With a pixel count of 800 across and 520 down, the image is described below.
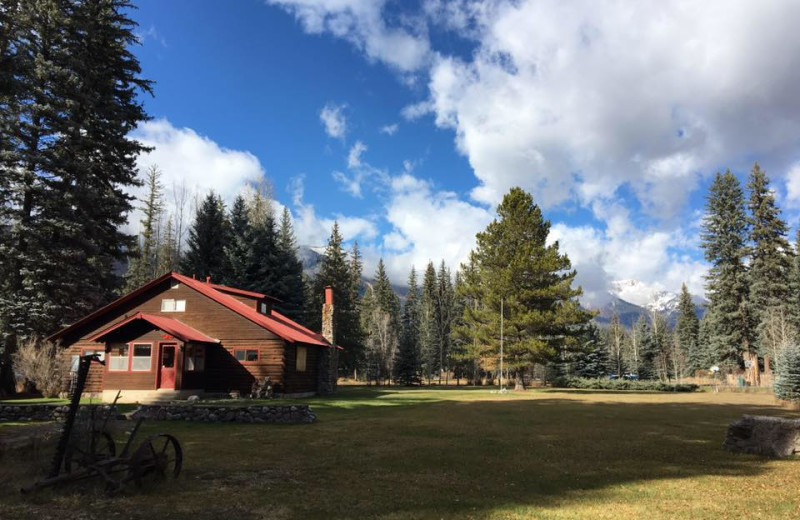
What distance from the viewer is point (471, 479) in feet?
30.8

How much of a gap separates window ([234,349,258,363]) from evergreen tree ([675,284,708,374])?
74329 mm

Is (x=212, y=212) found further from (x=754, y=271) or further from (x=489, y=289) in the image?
(x=754, y=271)

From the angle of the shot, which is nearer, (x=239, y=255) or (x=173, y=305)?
(x=173, y=305)

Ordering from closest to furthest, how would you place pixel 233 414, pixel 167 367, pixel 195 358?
pixel 233 414 → pixel 167 367 → pixel 195 358

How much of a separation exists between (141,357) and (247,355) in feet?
17.7

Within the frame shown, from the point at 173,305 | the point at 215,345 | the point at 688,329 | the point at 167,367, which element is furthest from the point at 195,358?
the point at 688,329

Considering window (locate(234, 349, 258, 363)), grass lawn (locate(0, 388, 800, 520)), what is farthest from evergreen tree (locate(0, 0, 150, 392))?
grass lawn (locate(0, 388, 800, 520))

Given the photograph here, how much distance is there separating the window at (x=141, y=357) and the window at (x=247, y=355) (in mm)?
4431

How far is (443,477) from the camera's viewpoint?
9516 millimetres

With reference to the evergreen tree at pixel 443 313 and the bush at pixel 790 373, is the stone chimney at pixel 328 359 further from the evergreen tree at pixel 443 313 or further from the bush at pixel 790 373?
the evergreen tree at pixel 443 313

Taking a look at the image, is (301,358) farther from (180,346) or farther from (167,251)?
(167,251)

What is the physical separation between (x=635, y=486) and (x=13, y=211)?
31.0 metres

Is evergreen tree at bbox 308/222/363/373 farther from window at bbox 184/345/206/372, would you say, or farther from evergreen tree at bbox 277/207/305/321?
window at bbox 184/345/206/372

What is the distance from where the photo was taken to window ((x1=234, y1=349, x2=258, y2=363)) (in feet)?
93.6
